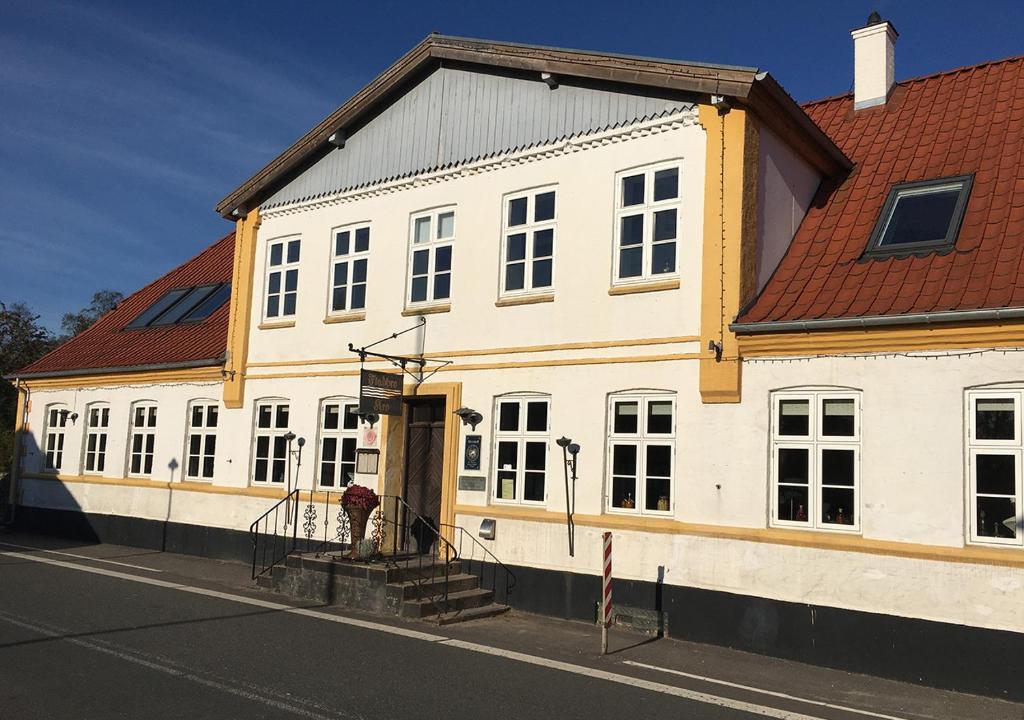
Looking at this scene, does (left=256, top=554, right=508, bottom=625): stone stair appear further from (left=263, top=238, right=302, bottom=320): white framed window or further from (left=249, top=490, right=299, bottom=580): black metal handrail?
(left=263, top=238, right=302, bottom=320): white framed window

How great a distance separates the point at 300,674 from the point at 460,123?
9502 millimetres

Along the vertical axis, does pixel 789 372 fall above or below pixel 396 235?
below

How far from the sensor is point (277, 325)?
17781mm

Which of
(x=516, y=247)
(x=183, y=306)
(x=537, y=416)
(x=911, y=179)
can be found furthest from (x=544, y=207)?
(x=183, y=306)

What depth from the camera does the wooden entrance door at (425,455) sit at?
15164 mm

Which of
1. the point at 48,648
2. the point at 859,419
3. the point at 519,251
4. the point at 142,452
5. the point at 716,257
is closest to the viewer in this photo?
the point at 48,648

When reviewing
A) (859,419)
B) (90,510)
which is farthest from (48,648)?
(90,510)

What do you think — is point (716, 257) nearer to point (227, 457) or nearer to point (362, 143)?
point (362, 143)

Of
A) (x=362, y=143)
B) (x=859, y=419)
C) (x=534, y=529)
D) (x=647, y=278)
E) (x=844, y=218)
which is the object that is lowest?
(x=534, y=529)

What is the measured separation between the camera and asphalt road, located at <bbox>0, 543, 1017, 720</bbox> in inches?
310

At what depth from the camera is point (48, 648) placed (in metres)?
9.67

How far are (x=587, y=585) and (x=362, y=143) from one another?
29.4 ft

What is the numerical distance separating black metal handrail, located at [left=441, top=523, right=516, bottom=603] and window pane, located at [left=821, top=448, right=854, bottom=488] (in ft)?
15.8

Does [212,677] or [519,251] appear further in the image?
[519,251]
